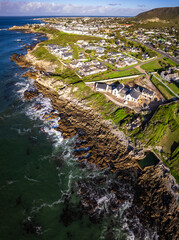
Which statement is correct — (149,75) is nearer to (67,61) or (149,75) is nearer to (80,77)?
(80,77)

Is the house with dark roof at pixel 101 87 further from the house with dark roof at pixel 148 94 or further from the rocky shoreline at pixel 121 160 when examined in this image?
the house with dark roof at pixel 148 94

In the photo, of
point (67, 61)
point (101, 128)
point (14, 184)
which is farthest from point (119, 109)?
point (67, 61)

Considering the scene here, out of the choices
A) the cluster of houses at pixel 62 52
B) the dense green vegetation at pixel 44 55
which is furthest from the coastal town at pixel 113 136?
the dense green vegetation at pixel 44 55

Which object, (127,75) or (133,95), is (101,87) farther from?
(127,75)

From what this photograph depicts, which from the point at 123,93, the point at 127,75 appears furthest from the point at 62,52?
the point at 123,93

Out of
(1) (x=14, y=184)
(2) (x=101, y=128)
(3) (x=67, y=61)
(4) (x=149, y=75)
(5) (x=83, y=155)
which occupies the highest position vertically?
(3) (x=67, y=61)

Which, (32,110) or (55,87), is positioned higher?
(55,87)

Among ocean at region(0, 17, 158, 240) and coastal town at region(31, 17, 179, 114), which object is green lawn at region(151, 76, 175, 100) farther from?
ocean at region(0, 17, 158, 240)
